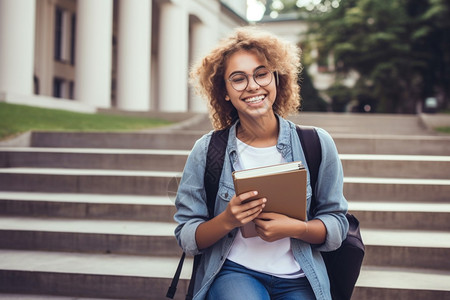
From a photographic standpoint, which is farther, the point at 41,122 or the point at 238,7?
the point at 238,7

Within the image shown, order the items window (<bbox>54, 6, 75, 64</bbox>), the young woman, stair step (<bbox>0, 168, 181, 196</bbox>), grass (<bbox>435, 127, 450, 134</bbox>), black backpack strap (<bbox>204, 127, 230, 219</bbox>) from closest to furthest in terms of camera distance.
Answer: the young woman, black backpack strap (<bbox>204, 127, 230, 219</bbox>), stair step (<bbox>0, 168, 181, 196</bbox>), grass (<bbox>435, 127, 450, 134</bbox>), window (<bbox>54, 6, 75, 64</bbox>)

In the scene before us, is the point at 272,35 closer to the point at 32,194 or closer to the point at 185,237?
the point at 185,237

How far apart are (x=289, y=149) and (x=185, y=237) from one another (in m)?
0.64

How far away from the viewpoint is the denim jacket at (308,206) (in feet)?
6.64

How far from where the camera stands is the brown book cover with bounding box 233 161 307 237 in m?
1.77

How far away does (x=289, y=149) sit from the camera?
2119 millimetres

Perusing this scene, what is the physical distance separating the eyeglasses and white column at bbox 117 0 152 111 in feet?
55.2

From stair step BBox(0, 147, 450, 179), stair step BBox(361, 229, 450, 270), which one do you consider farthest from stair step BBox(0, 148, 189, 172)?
stair step BBox(361, 229, 450, 270)

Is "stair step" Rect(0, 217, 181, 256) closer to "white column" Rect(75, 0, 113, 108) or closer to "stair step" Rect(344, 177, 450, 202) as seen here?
"stair step" Rect(344, 177, 450, 202)

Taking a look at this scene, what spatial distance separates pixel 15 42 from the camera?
13039 millimetres

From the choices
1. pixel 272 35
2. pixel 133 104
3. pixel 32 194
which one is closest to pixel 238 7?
pixel 133 104

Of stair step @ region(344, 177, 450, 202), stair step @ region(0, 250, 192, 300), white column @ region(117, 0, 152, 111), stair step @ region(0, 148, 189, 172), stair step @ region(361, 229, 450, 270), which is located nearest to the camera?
stair step @ region(0, 250, 192, 300)

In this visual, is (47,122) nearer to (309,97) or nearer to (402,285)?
(402,285)

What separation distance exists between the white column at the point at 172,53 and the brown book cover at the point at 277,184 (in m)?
20.7
